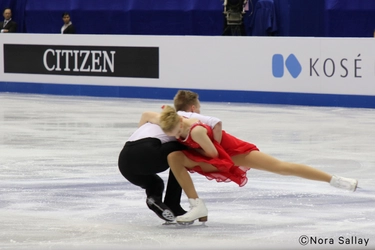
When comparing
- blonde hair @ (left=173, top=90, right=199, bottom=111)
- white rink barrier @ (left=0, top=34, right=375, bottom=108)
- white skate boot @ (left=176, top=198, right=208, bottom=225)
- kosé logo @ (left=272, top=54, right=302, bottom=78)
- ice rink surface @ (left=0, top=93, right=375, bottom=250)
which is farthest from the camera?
kosé logo @ (left=272, top=54, right=302, bottom=78)

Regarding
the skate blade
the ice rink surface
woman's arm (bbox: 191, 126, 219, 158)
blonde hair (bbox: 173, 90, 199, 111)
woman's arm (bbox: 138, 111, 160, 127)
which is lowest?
the ice rink surface

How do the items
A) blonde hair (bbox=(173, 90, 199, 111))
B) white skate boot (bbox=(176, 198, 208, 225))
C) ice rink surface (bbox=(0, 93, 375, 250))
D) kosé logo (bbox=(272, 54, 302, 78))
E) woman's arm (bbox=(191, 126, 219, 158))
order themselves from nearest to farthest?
1. ice rink surface (bbox=(0, 93, 375, 250))
2. woman's arm (bbox=(191, 126, 219, 158))
3. white skate boot (bbox=(176, 198, 208, 225))
4. blonde hair (bbox=(173, 90, 199, 111))
5. kosé logo (bbox=(272, 54, 302, 78))

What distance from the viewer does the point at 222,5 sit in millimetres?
17531

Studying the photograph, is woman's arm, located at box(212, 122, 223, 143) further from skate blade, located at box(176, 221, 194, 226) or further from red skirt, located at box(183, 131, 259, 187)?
skate blade, located at box(176, 221, 194, 226)

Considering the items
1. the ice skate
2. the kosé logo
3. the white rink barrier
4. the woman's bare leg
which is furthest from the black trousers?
the kosé logo

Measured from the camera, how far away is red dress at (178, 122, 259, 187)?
502cm

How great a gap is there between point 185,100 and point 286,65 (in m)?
8.55

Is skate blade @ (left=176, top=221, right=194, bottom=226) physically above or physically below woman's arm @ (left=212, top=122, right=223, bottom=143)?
below

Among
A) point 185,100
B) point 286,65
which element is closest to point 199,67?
point 286,65

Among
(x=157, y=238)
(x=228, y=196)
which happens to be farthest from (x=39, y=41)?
(x=157, y=238)

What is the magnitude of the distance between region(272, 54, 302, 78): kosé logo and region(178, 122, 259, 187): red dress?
837 centimetres

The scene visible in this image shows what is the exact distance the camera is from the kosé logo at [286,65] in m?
13.5

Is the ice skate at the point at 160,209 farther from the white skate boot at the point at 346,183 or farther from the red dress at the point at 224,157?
the white skate boot at the point at 346,183

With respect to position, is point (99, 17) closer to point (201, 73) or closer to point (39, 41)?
point (39, 41)
